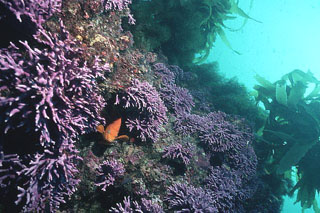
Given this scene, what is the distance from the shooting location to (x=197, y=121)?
15.0ft

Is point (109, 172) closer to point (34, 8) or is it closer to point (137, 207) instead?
point (137, 207)

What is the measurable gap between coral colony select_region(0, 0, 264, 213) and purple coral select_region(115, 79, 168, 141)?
17 millimetres

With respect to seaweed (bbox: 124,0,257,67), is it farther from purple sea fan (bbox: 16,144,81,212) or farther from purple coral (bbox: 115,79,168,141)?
purple sea fan (bbox: 16,144,81,212)

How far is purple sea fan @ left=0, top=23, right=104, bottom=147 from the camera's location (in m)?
1.96

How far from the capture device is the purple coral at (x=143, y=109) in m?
3.15

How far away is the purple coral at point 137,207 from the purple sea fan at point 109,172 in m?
0.36

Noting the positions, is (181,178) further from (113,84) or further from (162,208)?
(113,84)

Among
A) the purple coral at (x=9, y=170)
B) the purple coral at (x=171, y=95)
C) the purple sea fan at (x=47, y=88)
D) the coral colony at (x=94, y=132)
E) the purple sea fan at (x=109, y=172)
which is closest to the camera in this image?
the purple sea fan at (x=47, y=88)

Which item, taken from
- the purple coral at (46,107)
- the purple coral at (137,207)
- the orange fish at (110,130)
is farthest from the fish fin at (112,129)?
the purple coral at (137,207)

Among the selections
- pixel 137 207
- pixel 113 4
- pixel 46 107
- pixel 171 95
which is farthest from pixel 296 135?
pixel 46 107

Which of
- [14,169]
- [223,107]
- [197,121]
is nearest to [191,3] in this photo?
[223,107]

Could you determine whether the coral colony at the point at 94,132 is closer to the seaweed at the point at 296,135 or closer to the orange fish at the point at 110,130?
the orange fish at the point at 110,130

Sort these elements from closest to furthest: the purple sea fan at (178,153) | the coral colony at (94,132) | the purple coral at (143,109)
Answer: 1. the coral colony at (94,132)
2. the purple coral at (143,109)
3. the purple sea fan at (178,153)

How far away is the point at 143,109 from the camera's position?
11.1ft
